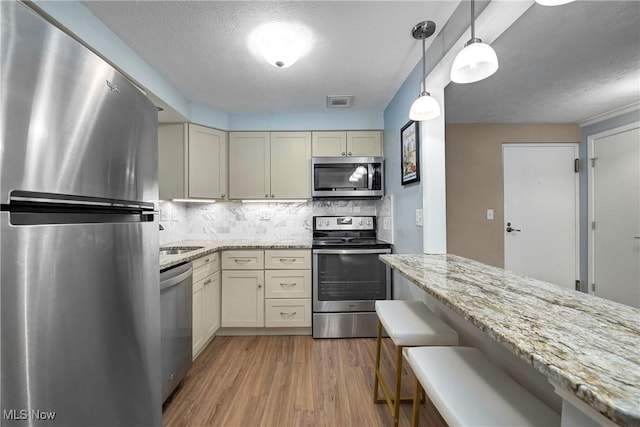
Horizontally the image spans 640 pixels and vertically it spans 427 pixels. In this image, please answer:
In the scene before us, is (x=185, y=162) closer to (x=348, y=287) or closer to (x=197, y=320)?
(x=197, y=320)

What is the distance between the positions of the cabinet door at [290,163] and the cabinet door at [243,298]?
93cm

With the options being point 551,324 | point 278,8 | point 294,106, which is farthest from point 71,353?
point 294,106

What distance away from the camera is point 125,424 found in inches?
34.6

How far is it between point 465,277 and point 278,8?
167 cm

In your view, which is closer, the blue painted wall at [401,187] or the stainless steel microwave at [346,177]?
the blue painted wall at [401,187]

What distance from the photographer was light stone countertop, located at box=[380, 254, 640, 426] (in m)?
0.41

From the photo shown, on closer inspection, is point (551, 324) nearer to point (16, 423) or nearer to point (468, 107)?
point (16, 423)

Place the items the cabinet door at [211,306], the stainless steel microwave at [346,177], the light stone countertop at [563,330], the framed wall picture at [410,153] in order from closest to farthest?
1. the light stone countertop at [563,330]
2. the framed wall picture at [410,153]
3. the cabinet door at [211,306]
4. the stainless steel microwave at [346,177]

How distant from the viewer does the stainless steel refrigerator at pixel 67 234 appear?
0.54m

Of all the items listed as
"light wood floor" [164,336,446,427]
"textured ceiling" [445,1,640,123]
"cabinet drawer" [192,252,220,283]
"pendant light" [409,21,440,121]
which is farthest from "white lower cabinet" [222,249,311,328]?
"textured ceiling" [445,1,640,123]

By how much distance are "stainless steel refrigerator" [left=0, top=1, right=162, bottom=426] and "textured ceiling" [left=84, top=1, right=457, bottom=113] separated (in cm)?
86

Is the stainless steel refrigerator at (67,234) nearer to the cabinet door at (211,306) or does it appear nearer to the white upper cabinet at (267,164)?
the cabinet door at (211,306)

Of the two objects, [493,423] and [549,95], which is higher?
[549,95]

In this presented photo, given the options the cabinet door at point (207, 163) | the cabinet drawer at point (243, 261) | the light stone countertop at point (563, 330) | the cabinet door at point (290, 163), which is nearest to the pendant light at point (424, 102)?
the light stone countertop at point (563, 330)
